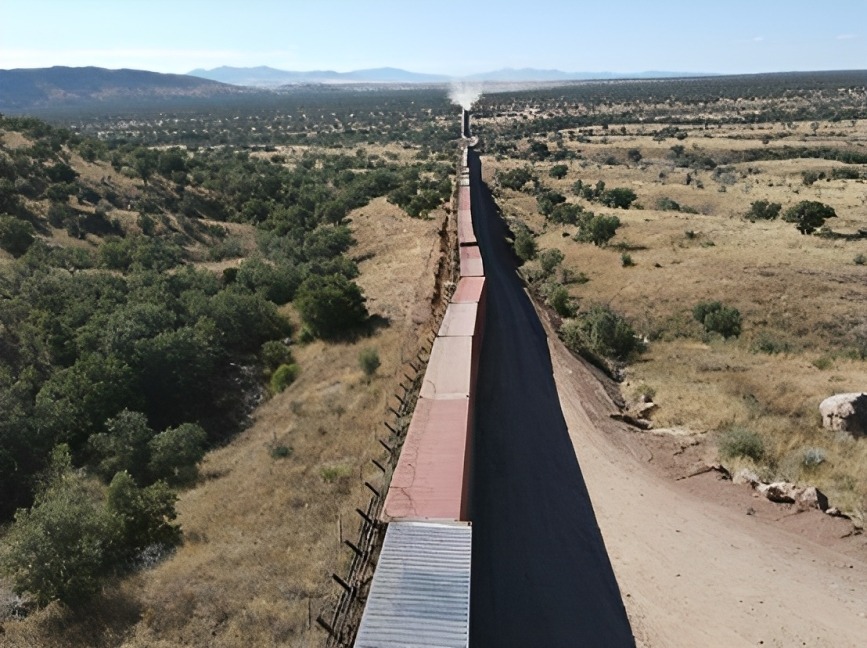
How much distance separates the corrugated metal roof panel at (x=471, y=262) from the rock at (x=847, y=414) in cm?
1468

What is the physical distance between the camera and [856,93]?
7377 inches

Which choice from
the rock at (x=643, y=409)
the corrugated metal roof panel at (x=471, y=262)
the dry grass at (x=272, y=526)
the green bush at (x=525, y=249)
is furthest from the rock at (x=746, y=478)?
the green bush at (x=525, y=249)

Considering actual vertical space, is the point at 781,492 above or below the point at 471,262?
below

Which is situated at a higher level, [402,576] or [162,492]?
[402,576]

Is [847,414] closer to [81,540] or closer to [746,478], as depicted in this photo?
[746,478]

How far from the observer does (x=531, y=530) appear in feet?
47.6

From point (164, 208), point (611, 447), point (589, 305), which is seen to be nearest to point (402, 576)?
point (611, 447)

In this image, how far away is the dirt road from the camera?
11.9m

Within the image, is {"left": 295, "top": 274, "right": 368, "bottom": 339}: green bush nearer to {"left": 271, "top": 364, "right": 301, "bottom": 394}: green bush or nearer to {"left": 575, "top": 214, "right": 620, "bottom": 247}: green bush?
{"left": 271, "top": 364, "right": 301, "bottom": 394}: green bush

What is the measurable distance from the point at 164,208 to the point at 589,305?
150 ft

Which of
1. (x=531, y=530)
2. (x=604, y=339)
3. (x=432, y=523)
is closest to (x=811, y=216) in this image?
(x=604, y=339)

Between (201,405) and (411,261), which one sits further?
(411,261)

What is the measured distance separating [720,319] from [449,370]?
18607 mm

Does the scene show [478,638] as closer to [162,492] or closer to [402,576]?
[402,576]
